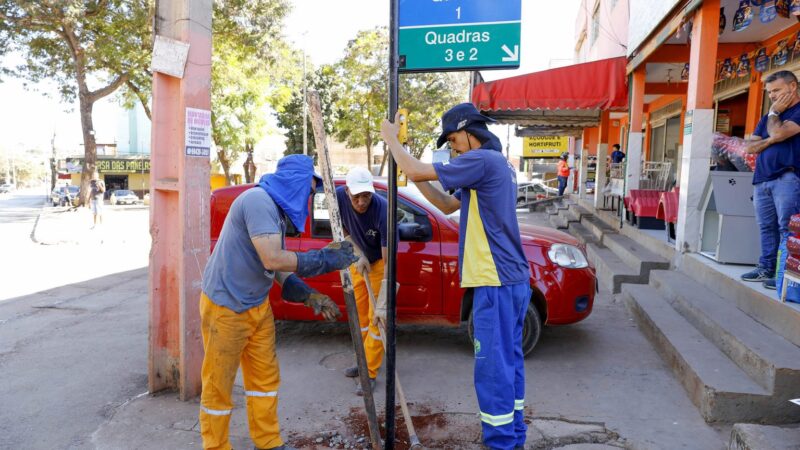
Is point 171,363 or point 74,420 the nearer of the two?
point 74,420

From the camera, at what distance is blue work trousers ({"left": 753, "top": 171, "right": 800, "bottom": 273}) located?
14.8 feet

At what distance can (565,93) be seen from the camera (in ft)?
32.2

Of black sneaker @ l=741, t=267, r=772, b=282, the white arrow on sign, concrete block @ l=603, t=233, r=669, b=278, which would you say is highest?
the white arrow on sign

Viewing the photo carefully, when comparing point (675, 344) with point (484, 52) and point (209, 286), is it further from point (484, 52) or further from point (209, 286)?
point (209, 286)

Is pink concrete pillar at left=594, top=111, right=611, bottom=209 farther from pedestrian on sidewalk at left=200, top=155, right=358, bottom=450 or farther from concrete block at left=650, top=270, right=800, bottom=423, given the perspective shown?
pedestrian on sidewalk at left=200, top=155, right=358, bottom=450

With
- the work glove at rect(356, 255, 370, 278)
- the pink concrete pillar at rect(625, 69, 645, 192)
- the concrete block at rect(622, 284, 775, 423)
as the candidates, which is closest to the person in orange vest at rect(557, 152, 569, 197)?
the pink concrete pillar at rect(625, 69, 645, 192)

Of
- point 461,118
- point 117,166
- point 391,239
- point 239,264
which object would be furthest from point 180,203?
point 117,166

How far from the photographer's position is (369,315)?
14.6ft

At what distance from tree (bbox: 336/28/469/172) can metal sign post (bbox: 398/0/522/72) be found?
83.8 feet

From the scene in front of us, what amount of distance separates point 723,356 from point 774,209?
149 cm

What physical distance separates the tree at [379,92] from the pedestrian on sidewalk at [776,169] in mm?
24490

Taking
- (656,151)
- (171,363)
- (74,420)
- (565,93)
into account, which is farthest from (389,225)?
(656,151)

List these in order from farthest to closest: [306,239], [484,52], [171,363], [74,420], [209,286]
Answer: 1. [306,239]
2. [171,363]
3. [74,420]
4. [484,52]
5. [209,286]

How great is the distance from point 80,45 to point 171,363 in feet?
63.6
